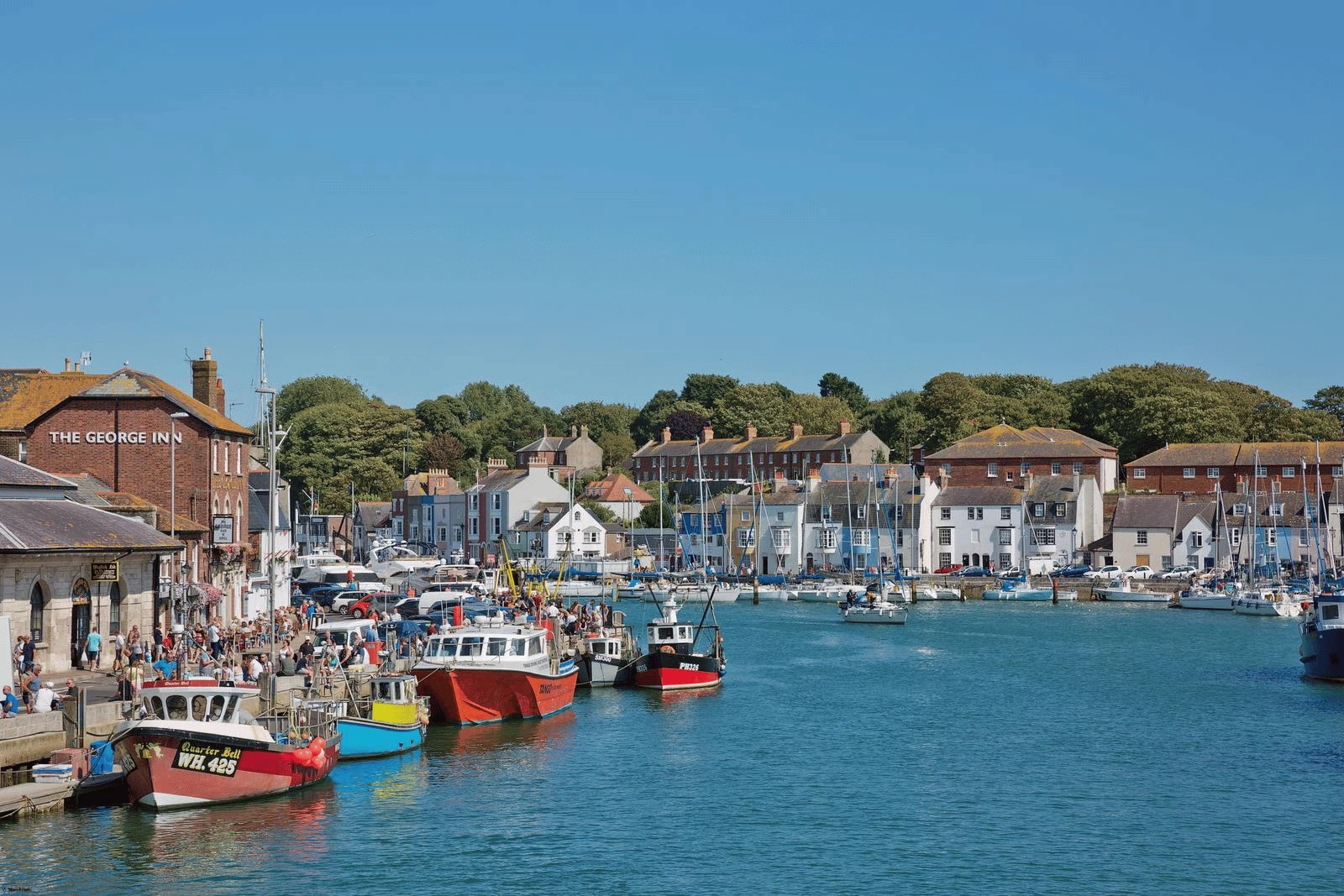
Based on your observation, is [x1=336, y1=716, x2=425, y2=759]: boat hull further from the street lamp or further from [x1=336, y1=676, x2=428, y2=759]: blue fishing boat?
the street lamp

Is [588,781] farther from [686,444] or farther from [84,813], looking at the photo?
[686,444]

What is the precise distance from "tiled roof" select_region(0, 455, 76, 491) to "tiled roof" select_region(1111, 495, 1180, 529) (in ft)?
301

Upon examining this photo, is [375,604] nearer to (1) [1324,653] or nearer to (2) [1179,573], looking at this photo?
(1) [1324,653]

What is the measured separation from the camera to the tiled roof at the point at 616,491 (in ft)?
495

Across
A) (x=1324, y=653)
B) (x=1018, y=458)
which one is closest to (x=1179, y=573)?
(x=1018, y=458)

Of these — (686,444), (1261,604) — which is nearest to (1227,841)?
(1261,604)

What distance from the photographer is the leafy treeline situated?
14412 centimetres

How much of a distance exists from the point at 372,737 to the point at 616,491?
112005 mm

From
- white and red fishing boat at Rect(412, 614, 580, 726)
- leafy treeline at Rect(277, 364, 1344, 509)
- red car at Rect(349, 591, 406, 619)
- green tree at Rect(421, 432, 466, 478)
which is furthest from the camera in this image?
green tree at Rect(421, 432, 466, 478)

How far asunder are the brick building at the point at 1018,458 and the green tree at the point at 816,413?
4375 centimetres

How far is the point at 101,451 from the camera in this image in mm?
55594

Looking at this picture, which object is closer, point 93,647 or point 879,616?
point 93,647

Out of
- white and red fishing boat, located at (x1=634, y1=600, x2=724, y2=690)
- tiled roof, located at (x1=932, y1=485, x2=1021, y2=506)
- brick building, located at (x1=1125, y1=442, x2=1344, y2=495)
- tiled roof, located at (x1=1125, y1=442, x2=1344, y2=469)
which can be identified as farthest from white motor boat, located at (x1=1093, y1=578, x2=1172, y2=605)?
white and red fishing boat, located at (x1=634, y1=600, x2=724, y2=690)

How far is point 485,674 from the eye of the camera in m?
45.5
